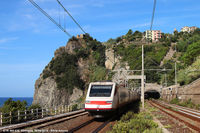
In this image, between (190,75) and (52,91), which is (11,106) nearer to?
(190,75)

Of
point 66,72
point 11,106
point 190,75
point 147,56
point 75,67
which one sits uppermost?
point 147,56

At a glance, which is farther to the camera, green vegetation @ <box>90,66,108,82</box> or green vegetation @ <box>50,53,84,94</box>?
green vegetation @ <box>50,53,84,94</box>

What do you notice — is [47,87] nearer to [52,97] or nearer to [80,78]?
[52,97]

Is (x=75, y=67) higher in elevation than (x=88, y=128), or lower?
higher

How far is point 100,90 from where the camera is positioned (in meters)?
19.3

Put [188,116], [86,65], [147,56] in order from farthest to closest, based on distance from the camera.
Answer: [86,65] < [147,56] < [188,116]

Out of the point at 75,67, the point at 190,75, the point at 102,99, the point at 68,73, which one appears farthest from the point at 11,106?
the point at 75,67

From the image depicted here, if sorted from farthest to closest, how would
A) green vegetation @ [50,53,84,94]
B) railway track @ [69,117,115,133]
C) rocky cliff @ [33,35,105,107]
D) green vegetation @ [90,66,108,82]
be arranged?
1. green vegetation @ [50,53,84,94]
2. rocky cliff @ [33,35,105,107]
3. green vegetation @ [90,66,108,82]
4. railway track @ [69,117,115,133]

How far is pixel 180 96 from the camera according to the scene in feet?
176

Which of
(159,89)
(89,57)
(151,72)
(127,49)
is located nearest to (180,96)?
(159,89)

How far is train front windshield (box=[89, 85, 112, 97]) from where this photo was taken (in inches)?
741

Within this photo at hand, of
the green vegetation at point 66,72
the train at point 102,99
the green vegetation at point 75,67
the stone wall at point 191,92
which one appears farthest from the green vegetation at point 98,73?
the train at point 102,99

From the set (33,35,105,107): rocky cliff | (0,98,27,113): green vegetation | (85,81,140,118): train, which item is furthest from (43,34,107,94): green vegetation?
(85,81,140,118): train

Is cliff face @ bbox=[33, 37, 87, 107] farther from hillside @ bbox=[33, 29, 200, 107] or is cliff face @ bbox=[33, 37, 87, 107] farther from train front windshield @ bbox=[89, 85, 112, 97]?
train front windshield @ bbox=[89, 85, 112, 97]
